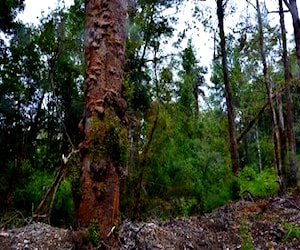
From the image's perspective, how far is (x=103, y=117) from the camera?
389 centimetres

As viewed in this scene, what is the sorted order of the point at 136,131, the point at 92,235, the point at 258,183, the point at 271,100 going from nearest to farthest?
the point at 92,235, the point at 136,131, the point at 258,183, the point at 271,100

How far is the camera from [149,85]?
11172mm

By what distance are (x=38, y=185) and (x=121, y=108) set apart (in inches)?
241

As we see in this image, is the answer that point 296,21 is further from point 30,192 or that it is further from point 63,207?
point 30,192

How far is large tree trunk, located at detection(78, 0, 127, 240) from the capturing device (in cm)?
378

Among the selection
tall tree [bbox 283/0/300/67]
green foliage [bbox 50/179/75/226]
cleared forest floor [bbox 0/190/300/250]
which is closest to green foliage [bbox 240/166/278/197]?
cleared forest floor [bbox 0/190/300/250]

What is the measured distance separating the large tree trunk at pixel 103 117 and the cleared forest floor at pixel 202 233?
0.28m

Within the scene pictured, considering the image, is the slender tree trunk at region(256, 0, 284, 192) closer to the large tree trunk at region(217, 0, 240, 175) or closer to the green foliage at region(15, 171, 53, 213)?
the large tree trunk at region(217, 0, 240, 175)

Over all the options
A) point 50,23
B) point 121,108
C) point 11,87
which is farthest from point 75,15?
point 121,108

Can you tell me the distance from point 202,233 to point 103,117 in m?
2.40

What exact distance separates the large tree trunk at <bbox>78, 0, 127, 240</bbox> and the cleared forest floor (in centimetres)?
28

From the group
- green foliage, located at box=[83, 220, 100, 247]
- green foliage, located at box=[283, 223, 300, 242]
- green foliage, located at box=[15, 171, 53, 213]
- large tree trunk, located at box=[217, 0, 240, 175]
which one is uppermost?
large tree trunk, located at box=[217, 0, 240, 175]

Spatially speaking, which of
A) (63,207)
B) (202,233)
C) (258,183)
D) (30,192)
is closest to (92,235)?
(202,233)

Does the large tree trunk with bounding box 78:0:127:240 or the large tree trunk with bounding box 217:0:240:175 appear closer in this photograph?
the large tree trunk with bounding box 78:0:127:240
